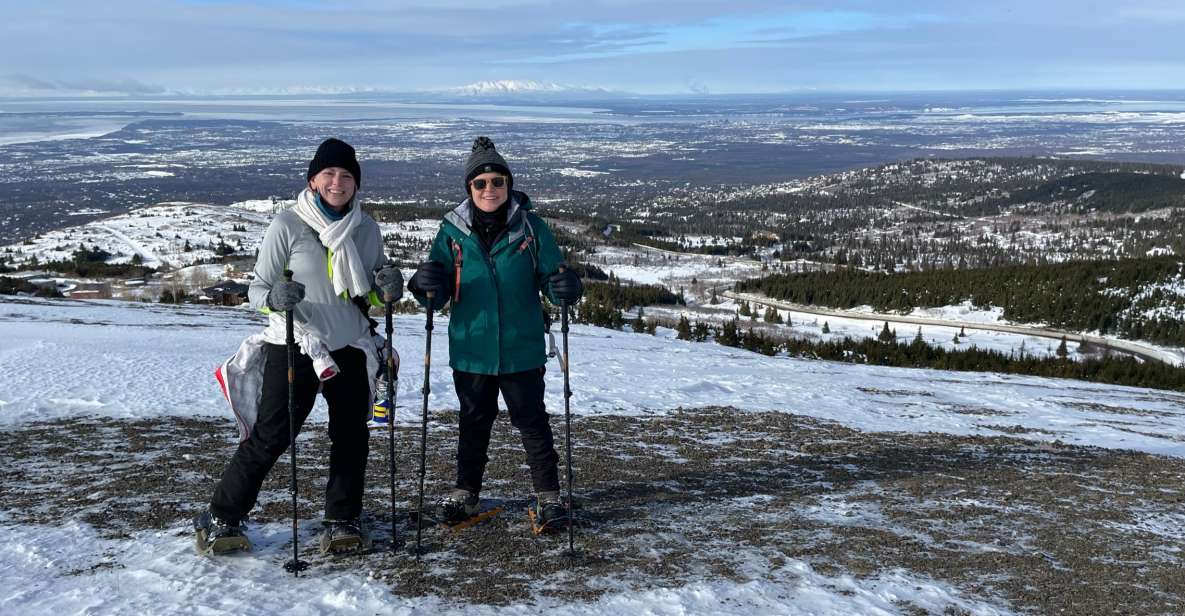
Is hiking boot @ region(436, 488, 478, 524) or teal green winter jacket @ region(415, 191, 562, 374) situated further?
hiking boot @ region(436, 488, 478, 524)

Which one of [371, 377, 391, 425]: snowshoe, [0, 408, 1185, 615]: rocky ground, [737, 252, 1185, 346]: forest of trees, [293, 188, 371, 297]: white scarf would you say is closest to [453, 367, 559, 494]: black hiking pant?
[0, 408, 1185, 615]: rocky ground

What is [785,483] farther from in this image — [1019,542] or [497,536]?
[497,536]

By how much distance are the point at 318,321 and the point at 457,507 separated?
1.88 m

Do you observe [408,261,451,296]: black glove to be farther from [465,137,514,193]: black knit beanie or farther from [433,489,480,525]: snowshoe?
[433,489,480,525]: snowshoe

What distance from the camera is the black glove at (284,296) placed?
531 centimetres

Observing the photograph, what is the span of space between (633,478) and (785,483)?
1.55 metres

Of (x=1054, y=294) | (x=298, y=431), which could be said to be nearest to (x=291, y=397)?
(x=298, y=431)

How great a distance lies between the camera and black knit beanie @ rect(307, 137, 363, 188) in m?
5.60

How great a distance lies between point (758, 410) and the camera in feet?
46.0

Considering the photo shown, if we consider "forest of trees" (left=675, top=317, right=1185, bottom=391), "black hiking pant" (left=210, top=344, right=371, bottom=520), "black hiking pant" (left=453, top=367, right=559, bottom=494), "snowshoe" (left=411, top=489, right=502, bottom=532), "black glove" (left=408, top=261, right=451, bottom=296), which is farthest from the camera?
"forest of trees" (left=675, top=317, right=1185, bottom=391)

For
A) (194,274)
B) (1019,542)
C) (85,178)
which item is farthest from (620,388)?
(85,178)

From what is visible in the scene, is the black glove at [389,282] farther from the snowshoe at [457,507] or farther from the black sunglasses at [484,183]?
the snowshoe at [457,507]

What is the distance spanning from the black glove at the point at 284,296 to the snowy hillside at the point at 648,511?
176 cm

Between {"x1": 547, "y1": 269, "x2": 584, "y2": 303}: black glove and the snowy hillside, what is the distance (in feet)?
6.09
